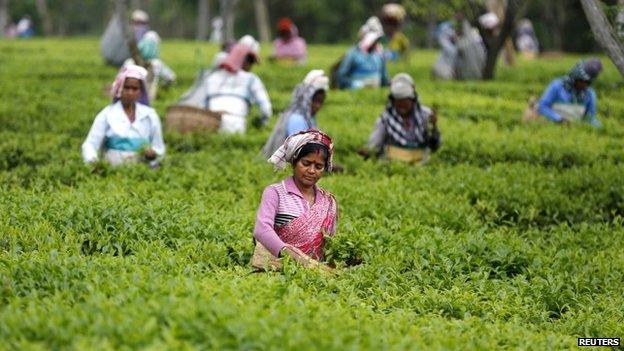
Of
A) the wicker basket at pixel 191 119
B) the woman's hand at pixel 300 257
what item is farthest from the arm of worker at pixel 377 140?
the woman's hand at pixel 300 257

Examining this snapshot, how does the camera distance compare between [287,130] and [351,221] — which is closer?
[351,221]

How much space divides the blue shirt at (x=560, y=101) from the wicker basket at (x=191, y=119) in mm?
4448

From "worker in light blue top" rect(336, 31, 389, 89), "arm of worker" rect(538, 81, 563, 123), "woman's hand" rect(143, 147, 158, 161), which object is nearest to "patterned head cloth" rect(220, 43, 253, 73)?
"woman's hand" rect(143, 147, 158, 161)

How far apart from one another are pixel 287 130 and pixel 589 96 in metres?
5.38

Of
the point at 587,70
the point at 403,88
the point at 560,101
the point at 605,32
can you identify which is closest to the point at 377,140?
the point at 403,88

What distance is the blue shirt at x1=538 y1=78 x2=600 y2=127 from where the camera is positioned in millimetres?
13188

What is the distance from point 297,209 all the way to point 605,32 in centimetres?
379

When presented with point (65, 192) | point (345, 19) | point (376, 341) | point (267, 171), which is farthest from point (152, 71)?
point (345, 19)

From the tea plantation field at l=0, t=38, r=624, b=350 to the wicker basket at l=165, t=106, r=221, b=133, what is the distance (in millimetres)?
415

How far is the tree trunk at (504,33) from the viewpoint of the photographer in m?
17.6

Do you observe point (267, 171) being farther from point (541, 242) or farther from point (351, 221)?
point (541, 242)

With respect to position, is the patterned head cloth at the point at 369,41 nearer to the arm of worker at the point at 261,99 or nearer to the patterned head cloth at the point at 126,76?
the arm of worker at the point at 261,99

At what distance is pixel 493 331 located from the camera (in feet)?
17.5

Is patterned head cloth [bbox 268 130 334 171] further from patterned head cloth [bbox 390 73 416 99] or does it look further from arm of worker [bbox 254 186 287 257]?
patterned head cloth [bbox 390 73 416 99]
